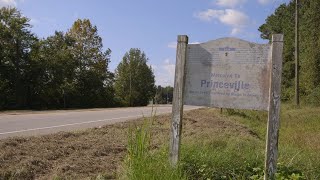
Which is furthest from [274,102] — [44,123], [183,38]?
[44,123]

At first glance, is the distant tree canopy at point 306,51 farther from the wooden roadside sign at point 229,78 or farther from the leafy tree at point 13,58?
the wooden roadside sign at point 229,78

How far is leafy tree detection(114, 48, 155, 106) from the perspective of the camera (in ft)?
281

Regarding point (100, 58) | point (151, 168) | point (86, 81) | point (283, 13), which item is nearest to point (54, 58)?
point (86, 81)

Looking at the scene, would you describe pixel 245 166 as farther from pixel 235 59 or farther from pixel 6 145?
pixel 6 145

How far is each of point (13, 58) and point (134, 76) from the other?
46788 millimetres

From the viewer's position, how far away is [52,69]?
162 ft

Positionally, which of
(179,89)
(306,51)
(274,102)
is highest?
(306,51)

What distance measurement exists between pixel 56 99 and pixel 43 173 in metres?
42.6

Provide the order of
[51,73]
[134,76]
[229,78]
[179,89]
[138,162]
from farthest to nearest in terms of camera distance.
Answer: [134,76]
[51,73]
[179,89]
[229,78]
[138,162]

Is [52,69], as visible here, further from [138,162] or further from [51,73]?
[138,162]

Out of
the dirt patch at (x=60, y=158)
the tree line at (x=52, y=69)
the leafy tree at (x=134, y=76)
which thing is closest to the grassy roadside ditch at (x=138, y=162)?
the dirt patch at (x=60, y=158)

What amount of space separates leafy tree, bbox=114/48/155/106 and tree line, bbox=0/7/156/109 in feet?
71.2

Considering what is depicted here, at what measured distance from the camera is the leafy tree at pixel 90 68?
5572 cm

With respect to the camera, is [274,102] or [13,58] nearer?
[274,102]
